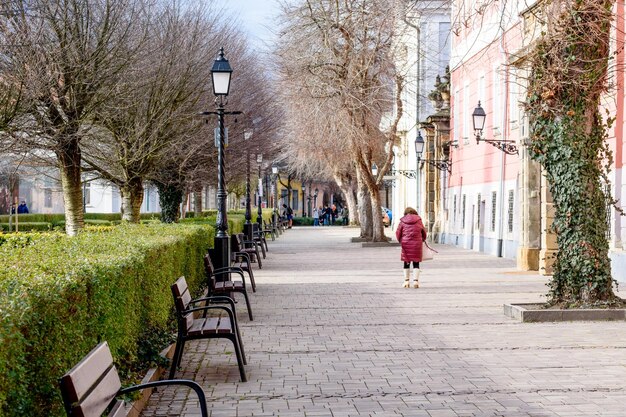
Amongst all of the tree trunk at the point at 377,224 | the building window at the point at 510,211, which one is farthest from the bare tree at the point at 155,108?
the tree trunk at the point at 377,224

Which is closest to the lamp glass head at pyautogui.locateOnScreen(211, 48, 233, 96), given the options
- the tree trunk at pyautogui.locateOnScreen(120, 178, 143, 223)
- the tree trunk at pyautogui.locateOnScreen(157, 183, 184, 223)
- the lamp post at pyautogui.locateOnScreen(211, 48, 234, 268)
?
the lamp post at pyautogui.locateOnScreen(211, 48, 234, 268)

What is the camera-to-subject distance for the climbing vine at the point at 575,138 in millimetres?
13547

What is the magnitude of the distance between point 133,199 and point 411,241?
37.6 feet

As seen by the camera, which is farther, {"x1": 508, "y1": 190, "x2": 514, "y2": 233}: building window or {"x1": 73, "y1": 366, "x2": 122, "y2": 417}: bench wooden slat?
{"x1": 508, "y1": 190, "x2": 514, "y2": 233}: building window

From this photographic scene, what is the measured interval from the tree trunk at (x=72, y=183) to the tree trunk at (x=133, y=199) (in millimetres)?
4971

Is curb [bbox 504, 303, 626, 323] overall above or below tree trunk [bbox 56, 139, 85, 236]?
below

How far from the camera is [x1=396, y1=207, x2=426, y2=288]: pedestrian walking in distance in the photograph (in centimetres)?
1923

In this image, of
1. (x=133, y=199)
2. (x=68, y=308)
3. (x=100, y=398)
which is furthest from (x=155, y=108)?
(x=100, y=398)

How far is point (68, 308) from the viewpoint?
613 centimetres

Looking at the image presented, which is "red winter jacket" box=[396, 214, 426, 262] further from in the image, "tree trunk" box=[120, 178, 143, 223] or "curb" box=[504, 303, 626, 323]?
"tree trunk" box=[120, 178, 143, 223]

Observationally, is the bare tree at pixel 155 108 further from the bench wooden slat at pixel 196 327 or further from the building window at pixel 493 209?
the bench wooden slat at pixel 196 327

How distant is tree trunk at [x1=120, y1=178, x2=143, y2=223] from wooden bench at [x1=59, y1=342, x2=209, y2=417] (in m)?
22.6

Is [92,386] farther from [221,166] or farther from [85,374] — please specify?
[221,166]

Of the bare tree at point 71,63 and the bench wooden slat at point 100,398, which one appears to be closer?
the bench wooden slat at point 100,398
